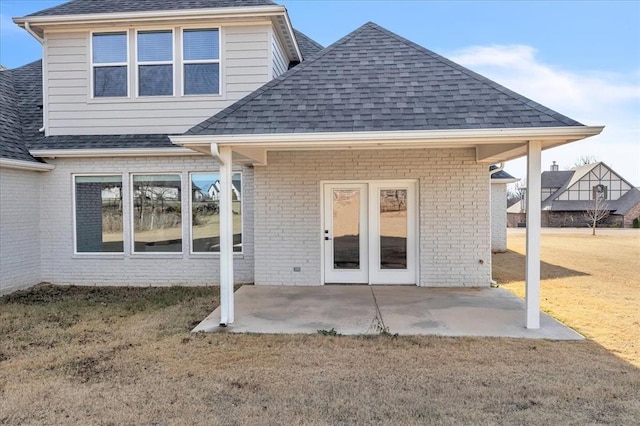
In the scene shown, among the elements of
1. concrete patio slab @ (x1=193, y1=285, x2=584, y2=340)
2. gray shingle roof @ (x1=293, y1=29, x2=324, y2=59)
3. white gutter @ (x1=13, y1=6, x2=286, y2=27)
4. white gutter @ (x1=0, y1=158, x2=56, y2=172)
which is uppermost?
gray shingle roof @ (x1=293, y1=29, x2=324, y2=59)

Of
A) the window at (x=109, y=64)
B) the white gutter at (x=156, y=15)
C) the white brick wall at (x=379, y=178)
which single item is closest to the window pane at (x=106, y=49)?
the window at (x=109, y=64)

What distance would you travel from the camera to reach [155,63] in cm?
916

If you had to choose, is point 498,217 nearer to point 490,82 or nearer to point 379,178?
point 379,178

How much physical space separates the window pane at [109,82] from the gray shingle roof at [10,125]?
1999 mm

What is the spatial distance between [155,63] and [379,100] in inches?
228

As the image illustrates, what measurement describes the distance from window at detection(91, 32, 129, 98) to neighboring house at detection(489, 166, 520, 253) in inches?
537

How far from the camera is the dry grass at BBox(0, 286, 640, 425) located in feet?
11.5

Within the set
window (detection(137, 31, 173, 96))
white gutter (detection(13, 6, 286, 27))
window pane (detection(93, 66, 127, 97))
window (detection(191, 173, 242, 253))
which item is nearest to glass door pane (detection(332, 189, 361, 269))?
window (detection(191, 173, 242, 253))

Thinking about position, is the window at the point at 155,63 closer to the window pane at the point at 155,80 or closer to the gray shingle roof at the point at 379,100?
the window pane at the point at 155,80

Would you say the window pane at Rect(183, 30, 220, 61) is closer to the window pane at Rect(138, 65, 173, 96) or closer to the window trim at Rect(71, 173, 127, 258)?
the window pane at Rect(138, 65, 173, 96)

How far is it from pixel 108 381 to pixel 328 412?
2416 millimetres

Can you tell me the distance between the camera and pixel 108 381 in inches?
165

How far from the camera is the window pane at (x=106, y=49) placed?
9211 mm

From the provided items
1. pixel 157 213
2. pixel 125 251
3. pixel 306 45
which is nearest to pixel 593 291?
pixel 157 213
